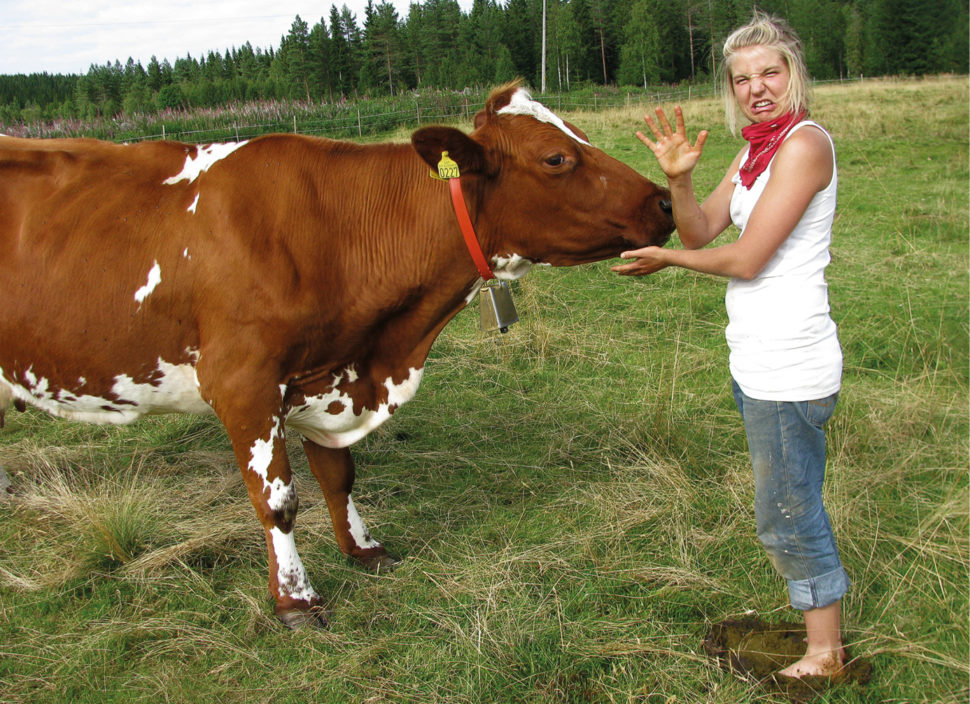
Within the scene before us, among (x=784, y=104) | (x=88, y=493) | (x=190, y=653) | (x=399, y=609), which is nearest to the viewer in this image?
(x=784, y=104)

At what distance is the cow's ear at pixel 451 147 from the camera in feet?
9.03

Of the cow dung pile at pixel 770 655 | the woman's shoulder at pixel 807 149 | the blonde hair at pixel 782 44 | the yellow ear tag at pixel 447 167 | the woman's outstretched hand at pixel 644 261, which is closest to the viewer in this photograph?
the woman's shoulder at pixel 807 149

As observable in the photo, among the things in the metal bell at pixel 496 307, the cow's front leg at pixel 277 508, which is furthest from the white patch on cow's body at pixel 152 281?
the metal bell at pixel 496 307

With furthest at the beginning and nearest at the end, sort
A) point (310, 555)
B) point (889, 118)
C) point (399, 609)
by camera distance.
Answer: point (889, 118)
point (310, 555)
point (399, 609)

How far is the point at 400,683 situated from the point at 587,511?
1.43 meters

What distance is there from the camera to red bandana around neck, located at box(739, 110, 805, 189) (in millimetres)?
2285

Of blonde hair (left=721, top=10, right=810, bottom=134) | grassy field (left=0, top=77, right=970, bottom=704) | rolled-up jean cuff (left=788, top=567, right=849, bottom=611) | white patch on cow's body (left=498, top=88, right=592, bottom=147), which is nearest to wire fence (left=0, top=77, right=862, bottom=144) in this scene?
grassy field (left=0, top=77, right=970, bottom=704)

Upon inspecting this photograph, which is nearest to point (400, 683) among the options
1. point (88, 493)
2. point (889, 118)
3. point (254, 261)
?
point (254, 261)

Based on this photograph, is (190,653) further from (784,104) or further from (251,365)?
(784,104)

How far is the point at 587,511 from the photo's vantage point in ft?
12.4

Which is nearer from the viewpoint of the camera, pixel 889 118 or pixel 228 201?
pixel 228 201

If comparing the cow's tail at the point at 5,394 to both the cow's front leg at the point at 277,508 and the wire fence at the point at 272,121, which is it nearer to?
the cow's front leg at the point at 277,508

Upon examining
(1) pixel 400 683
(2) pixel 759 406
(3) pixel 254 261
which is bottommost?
(1) pixel 400 683

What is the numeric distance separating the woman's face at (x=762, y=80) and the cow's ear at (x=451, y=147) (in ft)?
3.24
